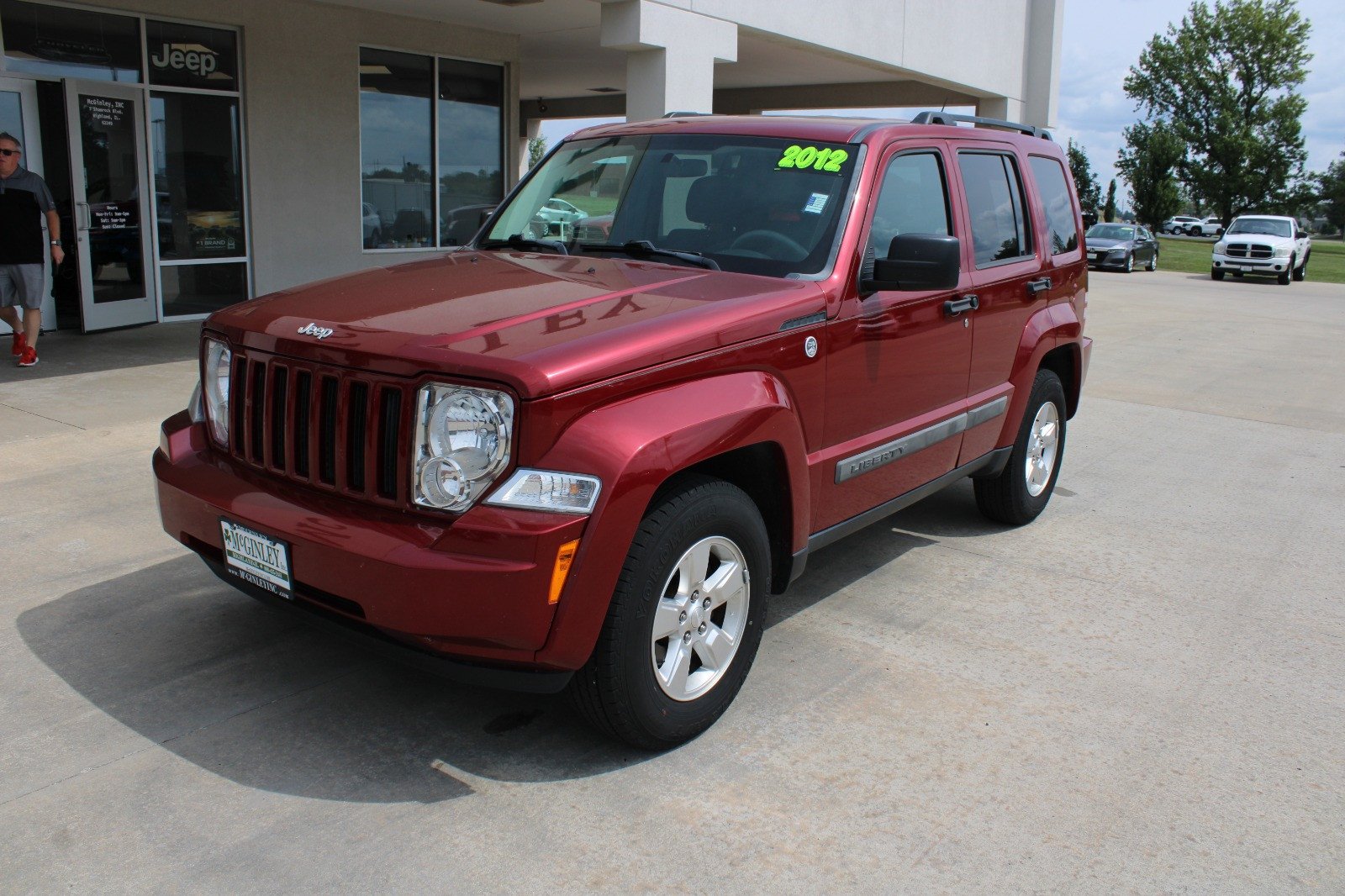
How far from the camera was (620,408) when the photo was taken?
320 cm

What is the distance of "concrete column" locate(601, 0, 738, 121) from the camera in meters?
10.4

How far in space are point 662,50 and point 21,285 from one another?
5.91 metres

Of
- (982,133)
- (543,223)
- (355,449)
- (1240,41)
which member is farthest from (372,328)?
(1240,41)

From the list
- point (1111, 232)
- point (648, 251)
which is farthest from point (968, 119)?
point (1111, 232)

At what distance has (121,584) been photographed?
4730 mm

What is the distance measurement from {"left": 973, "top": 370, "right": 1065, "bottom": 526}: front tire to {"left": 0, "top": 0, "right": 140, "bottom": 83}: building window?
9.59 metres

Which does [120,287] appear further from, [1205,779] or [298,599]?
[1205,779]

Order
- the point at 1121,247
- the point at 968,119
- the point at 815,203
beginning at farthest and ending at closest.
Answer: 1. the point at 1121,247
2. the point at 968,119
3. the point at 815,203

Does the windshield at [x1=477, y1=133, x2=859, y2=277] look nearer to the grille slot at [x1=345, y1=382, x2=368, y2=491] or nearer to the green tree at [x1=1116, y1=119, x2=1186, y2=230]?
the grille slot at [x1=345, y1=382, x2=368, y2=491]

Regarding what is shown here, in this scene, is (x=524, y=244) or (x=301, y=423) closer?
(x=301, y=423)

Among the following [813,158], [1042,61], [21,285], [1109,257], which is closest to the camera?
[813,158]

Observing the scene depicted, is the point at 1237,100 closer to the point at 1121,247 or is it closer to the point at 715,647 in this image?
the point at 1121,247

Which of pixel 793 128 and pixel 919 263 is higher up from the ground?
pixel 793 128

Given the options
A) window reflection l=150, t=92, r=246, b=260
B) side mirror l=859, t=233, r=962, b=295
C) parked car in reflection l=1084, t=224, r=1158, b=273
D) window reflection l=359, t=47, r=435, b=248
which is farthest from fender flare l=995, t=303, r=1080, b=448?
parked car in reflection l=1084, t=224, r=1158, b=273
